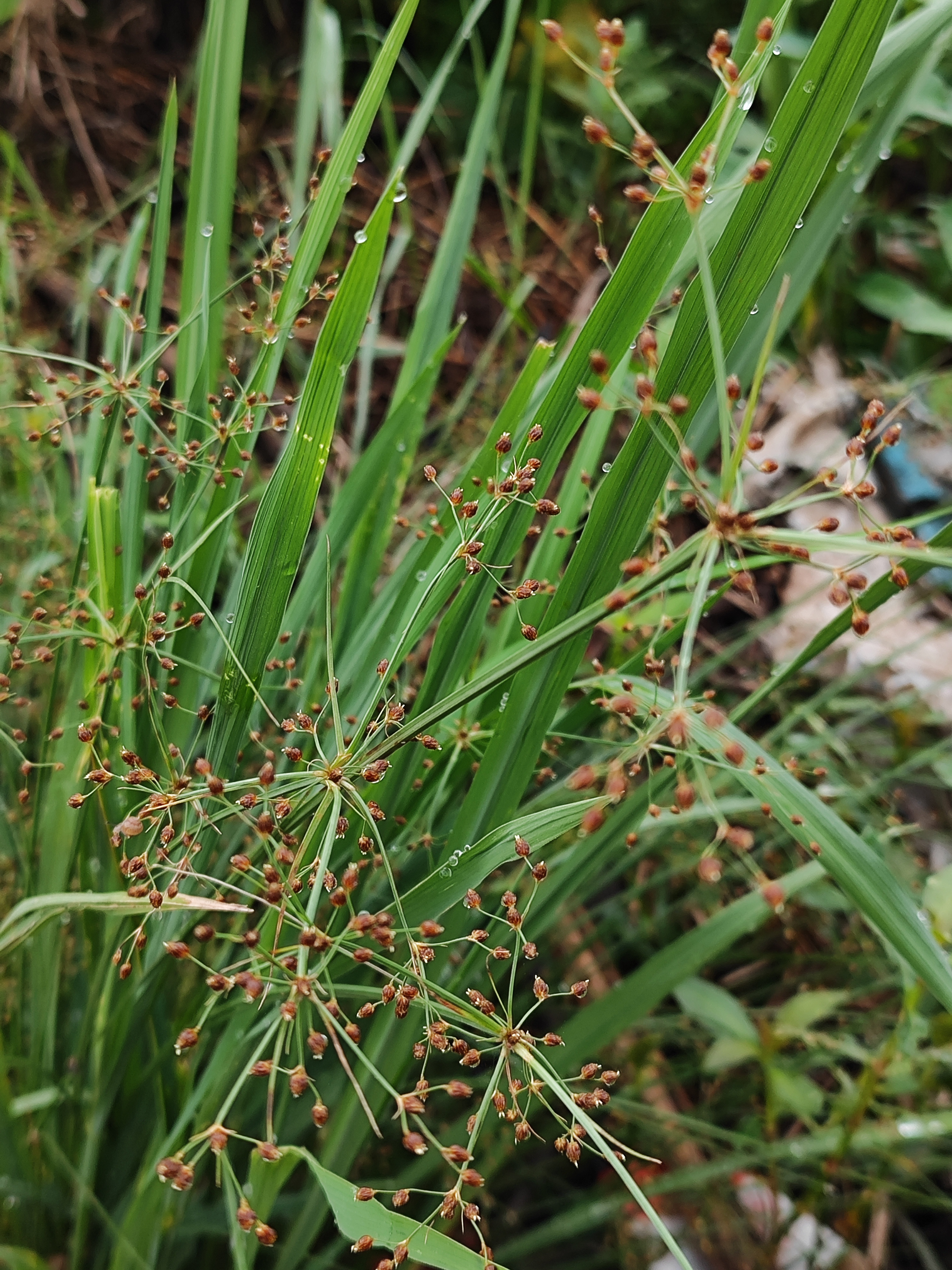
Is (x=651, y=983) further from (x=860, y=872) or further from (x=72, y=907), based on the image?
(x=72, y=907)

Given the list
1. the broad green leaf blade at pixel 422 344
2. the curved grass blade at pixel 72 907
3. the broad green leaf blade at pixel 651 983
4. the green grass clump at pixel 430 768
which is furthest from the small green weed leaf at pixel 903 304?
the curved grass blade at pixel 72 907

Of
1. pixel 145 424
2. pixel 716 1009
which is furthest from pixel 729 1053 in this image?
pixel 145 424

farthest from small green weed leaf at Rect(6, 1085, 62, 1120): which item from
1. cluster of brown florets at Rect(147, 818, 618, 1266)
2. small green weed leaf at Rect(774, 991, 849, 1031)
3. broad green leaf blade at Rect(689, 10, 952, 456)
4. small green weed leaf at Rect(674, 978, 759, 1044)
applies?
broad green leaf blade at Rect(689, 10, 952, 456)

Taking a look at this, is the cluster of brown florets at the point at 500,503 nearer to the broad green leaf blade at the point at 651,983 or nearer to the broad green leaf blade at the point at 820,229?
the broad green leaf blade at the point at 820,229

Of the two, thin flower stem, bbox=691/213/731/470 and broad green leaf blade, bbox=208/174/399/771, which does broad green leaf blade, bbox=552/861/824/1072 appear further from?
thin flower stem, bbox=691/213/731/470

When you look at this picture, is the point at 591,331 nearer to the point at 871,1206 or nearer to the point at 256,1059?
the point at 256,1059

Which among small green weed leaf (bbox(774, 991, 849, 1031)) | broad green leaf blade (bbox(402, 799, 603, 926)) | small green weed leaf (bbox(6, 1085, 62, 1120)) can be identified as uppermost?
broad green leaf blade (bbox(402, 799, 603, 926))
